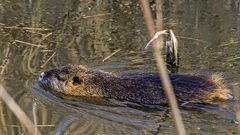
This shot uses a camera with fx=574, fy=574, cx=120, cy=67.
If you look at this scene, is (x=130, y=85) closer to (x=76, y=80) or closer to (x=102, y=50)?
(x=76, y=80)

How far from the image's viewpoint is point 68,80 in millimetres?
5191

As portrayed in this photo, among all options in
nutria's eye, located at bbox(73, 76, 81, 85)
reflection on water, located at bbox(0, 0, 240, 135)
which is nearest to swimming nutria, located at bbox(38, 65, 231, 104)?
nutria's eye, located at bbox(73, 76, 81, 85)

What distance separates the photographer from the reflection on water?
4270 millimetres

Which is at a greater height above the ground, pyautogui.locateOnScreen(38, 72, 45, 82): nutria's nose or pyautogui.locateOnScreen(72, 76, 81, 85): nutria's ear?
pyautogui.locateOnScreen(38, 72, 45, 82): nutria's nose

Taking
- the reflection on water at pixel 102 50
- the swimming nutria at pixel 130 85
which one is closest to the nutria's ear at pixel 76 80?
the swimming nutria at pixel 130 85

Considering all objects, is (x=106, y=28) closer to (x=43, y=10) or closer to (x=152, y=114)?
(x=43, y=10)

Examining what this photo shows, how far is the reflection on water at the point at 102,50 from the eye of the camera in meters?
4.27

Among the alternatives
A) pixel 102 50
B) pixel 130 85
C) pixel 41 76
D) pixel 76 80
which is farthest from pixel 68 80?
pixel 102 50

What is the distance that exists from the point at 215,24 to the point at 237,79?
81.2 inches

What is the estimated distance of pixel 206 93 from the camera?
4.66m

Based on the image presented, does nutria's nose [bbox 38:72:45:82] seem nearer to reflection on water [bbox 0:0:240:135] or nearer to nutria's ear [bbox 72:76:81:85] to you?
reflection on water [bbox 0:0:240:135]

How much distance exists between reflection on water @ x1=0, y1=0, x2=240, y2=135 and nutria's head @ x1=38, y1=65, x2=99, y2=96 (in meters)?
0.16

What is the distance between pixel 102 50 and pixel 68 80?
1033 mm

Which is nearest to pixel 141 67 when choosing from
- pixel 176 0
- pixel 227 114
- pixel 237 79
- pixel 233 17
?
pixel 237 79
